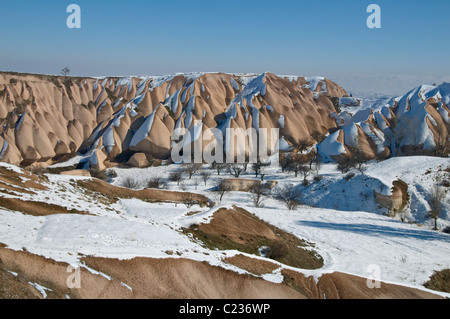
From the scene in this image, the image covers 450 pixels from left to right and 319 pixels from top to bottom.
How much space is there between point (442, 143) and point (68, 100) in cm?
6895

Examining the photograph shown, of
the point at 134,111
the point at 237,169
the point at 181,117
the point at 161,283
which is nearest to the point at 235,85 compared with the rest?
the point at 181,117

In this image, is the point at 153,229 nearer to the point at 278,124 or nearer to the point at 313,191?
the point at 313,191

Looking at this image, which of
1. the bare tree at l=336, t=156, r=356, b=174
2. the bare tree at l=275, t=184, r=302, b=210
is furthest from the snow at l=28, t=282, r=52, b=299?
the bare tree at l=336, t=156, r=356, b=174

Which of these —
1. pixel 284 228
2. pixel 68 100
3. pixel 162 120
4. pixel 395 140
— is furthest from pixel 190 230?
pixel 68 100

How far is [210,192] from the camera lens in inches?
1391

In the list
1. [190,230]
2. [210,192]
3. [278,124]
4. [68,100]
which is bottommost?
[210,192]

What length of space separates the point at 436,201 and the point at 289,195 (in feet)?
42.9

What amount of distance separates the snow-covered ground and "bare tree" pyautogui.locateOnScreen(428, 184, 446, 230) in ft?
2.15

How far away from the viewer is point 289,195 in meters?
33.2

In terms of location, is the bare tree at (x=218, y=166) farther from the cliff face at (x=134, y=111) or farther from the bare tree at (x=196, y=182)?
the cliff face at (x=134, y=111)

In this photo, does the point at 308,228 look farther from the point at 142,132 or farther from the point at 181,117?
the point at 181,117

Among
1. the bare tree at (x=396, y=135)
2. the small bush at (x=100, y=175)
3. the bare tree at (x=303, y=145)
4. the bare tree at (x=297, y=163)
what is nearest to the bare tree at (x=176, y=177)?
the small bush at (x=100, y=175)

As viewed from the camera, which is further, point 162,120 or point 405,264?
point 162,120

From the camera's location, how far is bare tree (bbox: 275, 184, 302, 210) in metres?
30.9
